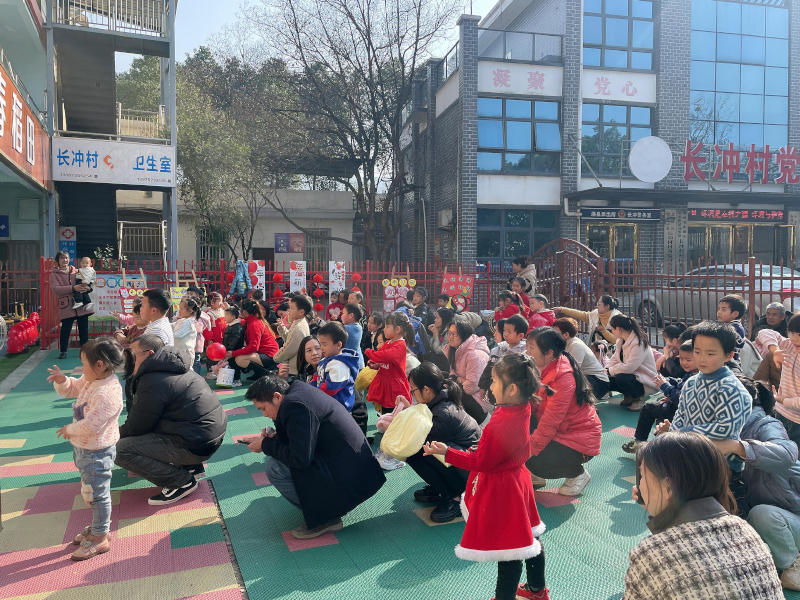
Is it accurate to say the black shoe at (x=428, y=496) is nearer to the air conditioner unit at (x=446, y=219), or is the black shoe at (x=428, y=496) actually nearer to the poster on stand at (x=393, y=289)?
the poster on stand at (x=393, y=289)

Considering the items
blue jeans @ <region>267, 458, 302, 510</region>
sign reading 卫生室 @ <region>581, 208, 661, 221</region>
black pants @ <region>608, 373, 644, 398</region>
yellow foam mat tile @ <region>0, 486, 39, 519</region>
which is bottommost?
yellow foam mat tile @ <region>0, 486, 39, 519</region>

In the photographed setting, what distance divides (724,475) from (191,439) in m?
3.38

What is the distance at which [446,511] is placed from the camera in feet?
12.6

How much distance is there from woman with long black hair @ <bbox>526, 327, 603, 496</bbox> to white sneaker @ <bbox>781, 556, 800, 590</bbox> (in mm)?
1358

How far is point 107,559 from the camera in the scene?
10.9 feet

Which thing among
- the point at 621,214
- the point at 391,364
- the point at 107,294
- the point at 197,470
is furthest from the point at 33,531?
the point at 621,214

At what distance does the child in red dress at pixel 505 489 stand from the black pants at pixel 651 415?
2.34 metres

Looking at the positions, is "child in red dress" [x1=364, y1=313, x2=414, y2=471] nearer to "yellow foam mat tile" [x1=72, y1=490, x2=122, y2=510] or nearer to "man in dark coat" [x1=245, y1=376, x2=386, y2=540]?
"man in dark coat" [x1=245, y1=376, x2=386, y2=540]

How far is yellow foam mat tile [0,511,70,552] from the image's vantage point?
3496 mm

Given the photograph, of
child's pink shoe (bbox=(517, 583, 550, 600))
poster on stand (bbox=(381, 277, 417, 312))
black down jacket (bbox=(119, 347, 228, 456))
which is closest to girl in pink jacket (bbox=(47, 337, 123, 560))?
black down jacket (bbox=(119, 347, 228, 456))

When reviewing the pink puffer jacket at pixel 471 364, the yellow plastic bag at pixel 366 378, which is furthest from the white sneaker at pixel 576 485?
the yellow plastic bag at pixel 366 378

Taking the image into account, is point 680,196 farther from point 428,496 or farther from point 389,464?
point 428,496

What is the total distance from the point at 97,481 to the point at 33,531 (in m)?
0.77

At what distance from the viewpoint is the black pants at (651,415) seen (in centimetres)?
461
